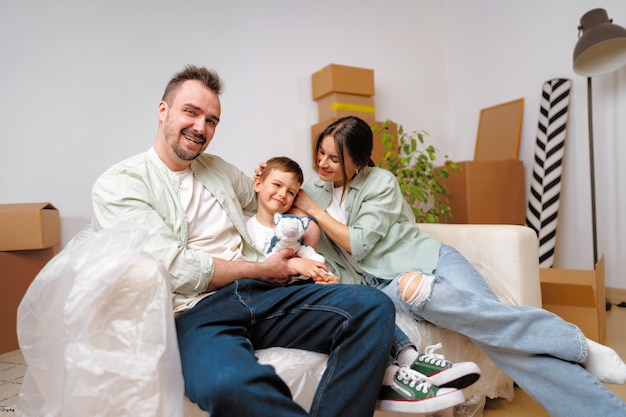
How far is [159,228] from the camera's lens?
1157 mm

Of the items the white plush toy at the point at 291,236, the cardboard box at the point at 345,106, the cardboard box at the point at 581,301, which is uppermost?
the cardboard box at the point at 345,106

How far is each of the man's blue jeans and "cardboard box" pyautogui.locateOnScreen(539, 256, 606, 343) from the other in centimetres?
123

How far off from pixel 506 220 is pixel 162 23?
8.53 ft

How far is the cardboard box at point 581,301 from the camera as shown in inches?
72.6

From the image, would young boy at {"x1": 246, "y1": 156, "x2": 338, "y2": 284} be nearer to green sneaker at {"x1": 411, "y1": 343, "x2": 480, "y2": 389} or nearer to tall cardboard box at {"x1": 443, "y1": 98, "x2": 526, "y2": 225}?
green sneaker at {"x1": 411, "y1": 343, "x2": 480, "y2": 389}

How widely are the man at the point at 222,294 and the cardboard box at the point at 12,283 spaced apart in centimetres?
108

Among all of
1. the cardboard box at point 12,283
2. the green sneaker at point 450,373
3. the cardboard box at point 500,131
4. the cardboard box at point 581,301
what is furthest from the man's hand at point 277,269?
the cardboard box at point 500,131

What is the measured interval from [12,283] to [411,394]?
196cm

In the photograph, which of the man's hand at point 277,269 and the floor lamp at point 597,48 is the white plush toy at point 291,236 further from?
the floor lamp at point 597,48

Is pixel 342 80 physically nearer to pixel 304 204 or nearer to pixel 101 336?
pixel 304 204

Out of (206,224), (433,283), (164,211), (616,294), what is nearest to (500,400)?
(433,283)

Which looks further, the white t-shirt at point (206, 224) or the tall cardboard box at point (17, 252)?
the tall cardboard box at point (17, 252)

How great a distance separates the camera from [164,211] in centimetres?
125

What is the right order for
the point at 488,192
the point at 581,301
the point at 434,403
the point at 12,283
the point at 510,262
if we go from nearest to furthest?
the point at 434,403 → the point at 510,262 → the point at 581,301 → the point at 12,283 → the point at 488,192
